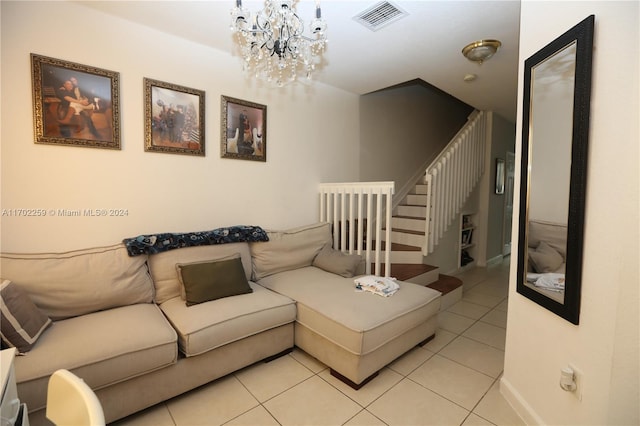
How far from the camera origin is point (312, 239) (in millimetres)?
3025

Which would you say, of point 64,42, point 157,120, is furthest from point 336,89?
point 64,42

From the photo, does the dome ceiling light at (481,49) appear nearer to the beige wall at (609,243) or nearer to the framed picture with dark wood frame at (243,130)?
the beige wall at (609,243)

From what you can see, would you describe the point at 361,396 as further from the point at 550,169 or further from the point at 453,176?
the point at 453,176

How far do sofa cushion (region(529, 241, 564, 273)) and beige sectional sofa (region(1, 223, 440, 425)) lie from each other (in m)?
0.84

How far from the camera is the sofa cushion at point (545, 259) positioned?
1.40m

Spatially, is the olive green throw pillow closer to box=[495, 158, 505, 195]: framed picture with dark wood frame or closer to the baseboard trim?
the baseboard trim

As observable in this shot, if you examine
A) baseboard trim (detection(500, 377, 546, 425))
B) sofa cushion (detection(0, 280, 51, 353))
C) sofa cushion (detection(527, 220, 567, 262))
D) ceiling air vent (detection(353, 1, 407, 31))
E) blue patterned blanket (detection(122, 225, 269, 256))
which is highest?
ceiling air vent (detection(353, 1, 407, 31))

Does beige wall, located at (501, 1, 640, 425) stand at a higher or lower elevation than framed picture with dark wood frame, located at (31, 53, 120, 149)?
lower

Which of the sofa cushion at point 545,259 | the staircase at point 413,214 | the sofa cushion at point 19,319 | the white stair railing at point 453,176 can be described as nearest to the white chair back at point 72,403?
the sofa cushion at point 19,319

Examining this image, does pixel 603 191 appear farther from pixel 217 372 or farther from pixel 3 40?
pixel 3 40

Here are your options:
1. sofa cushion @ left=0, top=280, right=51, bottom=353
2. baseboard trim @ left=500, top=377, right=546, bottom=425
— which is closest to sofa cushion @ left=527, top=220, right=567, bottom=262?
baseboard trim @ left=500, top=377, right=546, bottom=425

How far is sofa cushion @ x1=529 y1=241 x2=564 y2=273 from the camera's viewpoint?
140 centimetres

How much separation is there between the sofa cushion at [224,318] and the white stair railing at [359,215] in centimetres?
110

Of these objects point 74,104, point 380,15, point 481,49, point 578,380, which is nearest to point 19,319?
point 74,104
